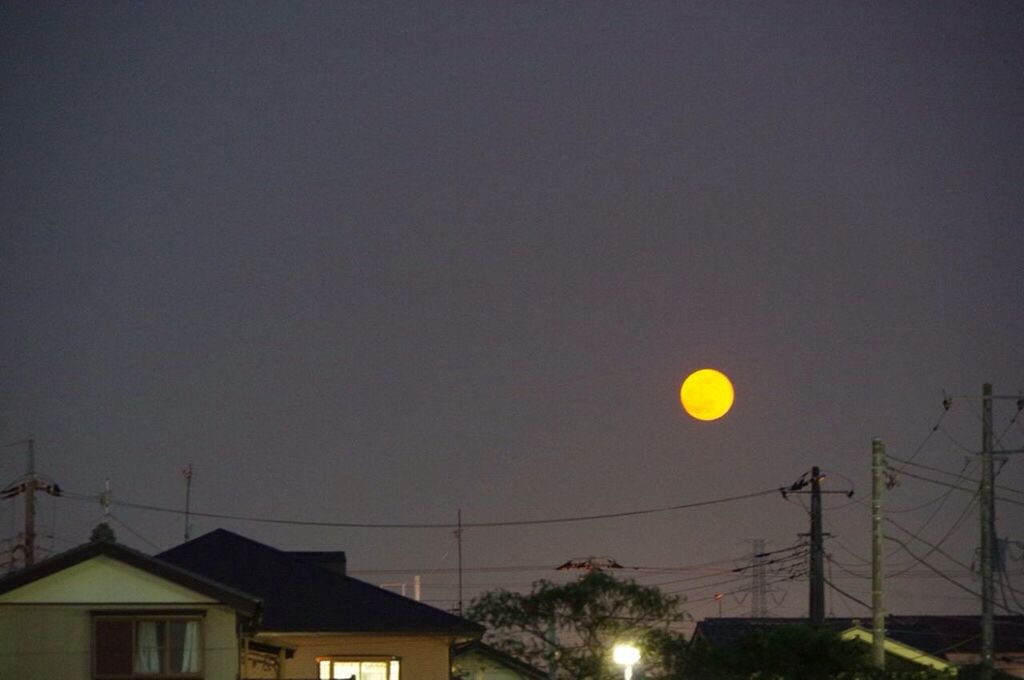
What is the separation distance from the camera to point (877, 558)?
29.3 meters

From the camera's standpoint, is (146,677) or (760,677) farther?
(760,677)

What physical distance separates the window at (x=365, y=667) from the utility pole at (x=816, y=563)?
32.5ft

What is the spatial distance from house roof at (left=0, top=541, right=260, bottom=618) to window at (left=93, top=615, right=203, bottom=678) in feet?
2.25

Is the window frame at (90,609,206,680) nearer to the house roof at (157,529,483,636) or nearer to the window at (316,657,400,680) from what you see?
the house roof at (157,529,483,636)

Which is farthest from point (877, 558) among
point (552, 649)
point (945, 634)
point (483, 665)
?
point (945, 634)

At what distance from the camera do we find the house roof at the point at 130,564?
2581 cm

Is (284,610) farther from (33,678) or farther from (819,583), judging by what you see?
(819,583)

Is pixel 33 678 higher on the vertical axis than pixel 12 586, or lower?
lower

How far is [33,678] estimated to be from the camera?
25641mm

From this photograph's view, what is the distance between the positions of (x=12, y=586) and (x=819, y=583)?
60.0 ft

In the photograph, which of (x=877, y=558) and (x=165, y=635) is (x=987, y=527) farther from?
(x=165, y=635)

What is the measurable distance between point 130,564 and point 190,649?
193 centimetres

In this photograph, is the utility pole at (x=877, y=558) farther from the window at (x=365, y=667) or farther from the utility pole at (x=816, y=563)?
the window at (x=365, y=667)

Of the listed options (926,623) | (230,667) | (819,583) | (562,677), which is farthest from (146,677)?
(926,623)
